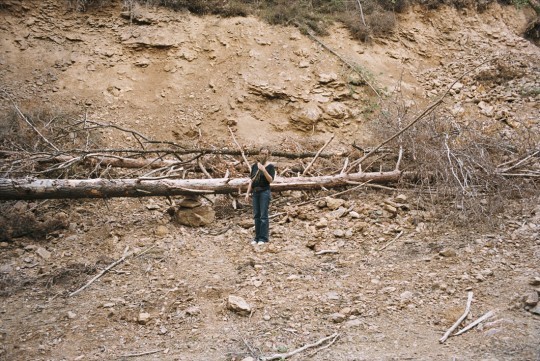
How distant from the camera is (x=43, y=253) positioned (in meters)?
5.03

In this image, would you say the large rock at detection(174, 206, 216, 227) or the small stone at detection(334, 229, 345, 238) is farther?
the large rock at detection(174, 206, 216, 227)

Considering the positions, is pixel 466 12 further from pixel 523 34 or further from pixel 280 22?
pixel 280 22

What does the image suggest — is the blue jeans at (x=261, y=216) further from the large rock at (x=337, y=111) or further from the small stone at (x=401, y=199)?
the large rock at (x=337, y=111)

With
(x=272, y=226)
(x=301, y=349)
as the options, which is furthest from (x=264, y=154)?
(x=301, y=349)

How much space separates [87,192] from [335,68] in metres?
5.98

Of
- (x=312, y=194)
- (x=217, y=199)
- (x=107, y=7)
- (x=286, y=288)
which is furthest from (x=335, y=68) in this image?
(x=286, y=288)

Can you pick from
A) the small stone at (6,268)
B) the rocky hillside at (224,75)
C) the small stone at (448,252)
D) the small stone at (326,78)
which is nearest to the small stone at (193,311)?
the small stone at (6,268)

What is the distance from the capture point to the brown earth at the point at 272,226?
3.44 m

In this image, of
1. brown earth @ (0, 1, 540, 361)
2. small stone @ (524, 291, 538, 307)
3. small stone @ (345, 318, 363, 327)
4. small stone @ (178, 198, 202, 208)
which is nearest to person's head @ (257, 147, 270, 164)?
brown earth @ (0, 1, 540, 361)

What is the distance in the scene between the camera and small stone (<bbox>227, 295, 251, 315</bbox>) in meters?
3.71

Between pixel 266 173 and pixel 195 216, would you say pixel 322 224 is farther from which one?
pixel 195 216

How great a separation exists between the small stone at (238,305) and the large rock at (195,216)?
210cm

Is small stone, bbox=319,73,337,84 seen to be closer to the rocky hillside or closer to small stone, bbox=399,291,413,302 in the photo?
the rocky hillside

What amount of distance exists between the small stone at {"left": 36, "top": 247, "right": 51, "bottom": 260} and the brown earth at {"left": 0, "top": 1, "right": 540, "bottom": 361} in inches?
1.0
